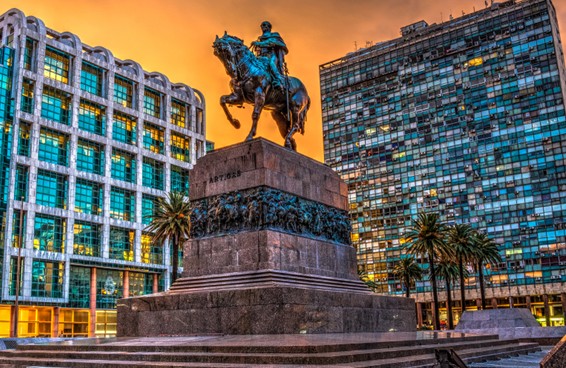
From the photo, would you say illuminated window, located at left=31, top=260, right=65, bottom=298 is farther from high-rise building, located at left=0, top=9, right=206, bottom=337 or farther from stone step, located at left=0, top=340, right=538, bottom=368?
stone step, located at left=0, top=340, right=538, bottom=368

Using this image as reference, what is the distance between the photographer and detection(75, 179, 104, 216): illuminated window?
222 feet

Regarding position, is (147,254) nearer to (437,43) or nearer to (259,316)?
(259,316)

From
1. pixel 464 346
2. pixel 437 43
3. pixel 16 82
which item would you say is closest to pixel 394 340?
pixel 464 346

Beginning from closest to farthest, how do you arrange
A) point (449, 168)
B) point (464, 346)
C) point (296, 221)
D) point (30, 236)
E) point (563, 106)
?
point (464, 346)
point (296, 221)
point (30, 236)
point (563, 106)
point (449, 168)

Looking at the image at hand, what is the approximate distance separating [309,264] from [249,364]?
9.31 meters

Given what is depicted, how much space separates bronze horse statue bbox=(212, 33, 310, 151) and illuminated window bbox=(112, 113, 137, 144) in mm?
55200

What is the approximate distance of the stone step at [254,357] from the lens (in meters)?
10.0

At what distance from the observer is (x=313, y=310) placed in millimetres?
16281

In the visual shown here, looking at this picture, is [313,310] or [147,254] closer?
[313,310]

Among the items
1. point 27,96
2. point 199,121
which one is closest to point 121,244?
point 27,96

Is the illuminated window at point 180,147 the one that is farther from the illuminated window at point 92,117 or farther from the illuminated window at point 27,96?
the illuminated window at point 27,96

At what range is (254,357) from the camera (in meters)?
10.5

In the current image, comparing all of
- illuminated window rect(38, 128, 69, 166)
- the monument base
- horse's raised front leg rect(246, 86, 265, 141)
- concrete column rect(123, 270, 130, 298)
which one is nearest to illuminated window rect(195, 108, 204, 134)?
illuminated window rect(38, 128, 69, 166)

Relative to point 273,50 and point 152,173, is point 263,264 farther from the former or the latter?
point 152,173
